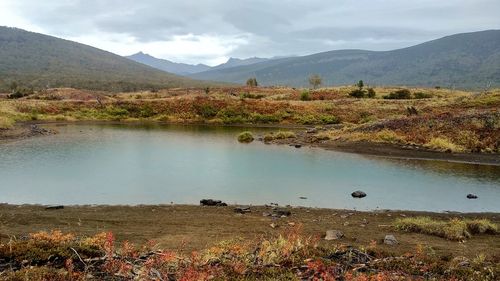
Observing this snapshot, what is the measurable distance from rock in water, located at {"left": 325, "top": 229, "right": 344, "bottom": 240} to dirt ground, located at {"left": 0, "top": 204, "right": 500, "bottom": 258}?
0.29 meters

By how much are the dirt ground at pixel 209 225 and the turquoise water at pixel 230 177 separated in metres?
2.48

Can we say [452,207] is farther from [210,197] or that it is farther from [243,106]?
[243,106]

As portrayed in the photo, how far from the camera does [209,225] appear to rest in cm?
1945

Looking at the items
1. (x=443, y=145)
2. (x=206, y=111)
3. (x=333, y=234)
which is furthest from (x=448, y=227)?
(x=206, y=111)

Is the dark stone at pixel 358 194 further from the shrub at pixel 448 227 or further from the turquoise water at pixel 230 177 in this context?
the shrub at pixel 448 227

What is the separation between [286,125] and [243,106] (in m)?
12.4

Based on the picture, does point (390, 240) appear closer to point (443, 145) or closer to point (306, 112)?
point (443, 145)

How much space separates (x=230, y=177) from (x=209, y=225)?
43.3 ft

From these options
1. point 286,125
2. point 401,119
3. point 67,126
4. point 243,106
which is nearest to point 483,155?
point 401,119

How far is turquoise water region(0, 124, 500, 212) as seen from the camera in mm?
26156

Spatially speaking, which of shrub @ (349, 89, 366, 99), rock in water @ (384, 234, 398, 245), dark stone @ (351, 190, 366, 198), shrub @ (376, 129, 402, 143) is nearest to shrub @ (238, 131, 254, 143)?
shrub @ (376, 129, 402, 143)

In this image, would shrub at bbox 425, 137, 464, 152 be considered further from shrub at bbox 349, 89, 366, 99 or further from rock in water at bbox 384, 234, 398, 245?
shrub at bbox 349, 89, 366, 99

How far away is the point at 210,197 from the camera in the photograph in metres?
26.6

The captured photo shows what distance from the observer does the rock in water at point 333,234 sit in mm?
17297
